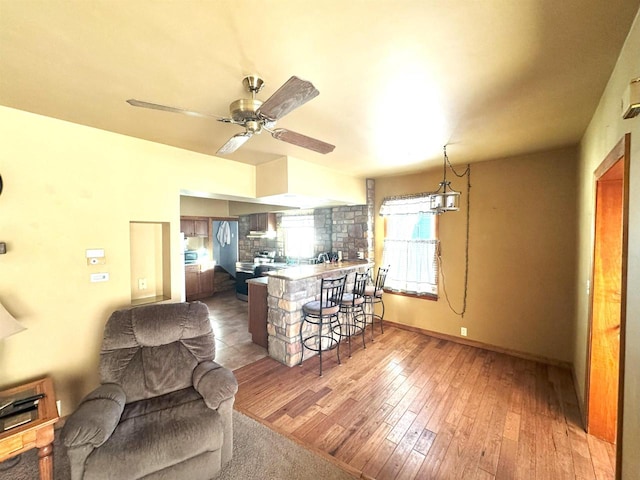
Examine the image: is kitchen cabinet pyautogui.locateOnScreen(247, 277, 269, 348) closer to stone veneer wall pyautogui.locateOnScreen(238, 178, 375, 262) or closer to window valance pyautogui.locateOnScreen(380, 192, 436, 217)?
stone veneer wall pyautogui.locateOnScreen(238, 178, 375, 262)

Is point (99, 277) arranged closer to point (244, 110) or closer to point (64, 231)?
point (64, 231)

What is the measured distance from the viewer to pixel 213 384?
1.94 m

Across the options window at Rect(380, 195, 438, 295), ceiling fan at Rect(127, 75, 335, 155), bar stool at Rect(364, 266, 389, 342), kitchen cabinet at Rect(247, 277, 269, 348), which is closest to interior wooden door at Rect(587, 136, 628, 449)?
window at Rect(380, 195, 438, 295)

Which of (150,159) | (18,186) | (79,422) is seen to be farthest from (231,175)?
(79,422)

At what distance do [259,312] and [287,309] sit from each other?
2.33 ft

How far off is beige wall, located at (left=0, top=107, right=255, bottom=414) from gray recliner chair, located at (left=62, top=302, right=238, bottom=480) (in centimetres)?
59

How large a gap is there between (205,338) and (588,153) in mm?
4027

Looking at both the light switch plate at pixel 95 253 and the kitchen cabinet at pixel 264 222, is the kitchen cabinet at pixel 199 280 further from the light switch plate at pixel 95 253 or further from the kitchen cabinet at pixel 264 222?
the light switch plate at pixel 95 253

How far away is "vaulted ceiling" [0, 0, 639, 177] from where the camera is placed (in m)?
1.20

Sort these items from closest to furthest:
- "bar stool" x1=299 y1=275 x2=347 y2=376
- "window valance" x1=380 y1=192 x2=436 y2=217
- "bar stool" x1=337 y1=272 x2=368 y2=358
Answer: "bar stool" x1=299 y1=275 x2=347 y2=376 → "bar stool" x1=337 y1=272 x2=368 y2=358 → "window valance" x1=380 y1=192 x2=436 y2=217

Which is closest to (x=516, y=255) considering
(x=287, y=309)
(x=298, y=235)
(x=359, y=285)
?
(x=359, y=285)

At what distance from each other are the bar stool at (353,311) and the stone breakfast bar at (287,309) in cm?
47

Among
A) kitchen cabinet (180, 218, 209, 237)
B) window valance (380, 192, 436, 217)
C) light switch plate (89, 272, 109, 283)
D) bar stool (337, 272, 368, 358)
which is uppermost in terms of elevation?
window valance (380, 192, 436, 217)

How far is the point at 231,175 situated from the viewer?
11.6ft
